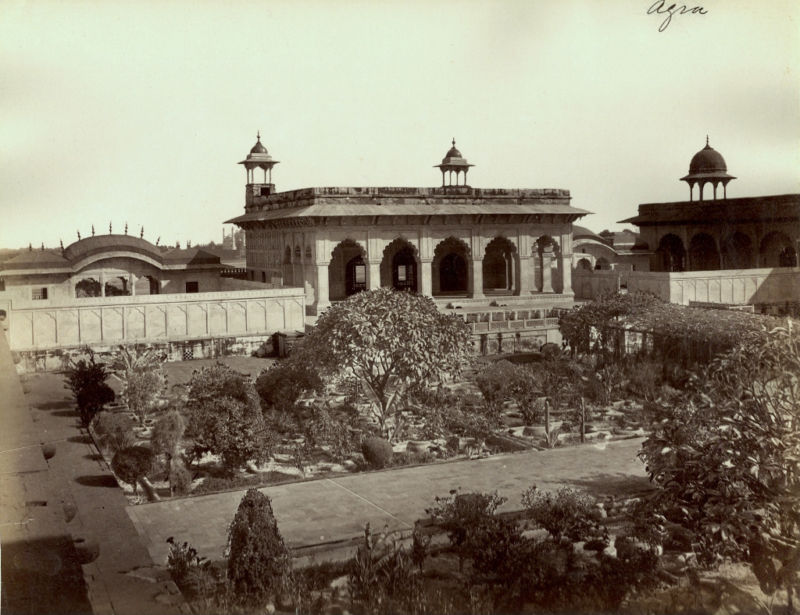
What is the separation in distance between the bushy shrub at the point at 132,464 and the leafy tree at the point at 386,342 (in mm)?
3875

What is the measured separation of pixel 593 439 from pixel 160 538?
8.17 metres

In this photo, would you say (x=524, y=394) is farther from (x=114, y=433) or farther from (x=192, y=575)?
(x=192, y=575)

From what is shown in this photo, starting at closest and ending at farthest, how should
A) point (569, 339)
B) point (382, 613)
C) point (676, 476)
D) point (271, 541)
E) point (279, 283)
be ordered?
1. point (382, 613)
2. point (271, 541)
3. point (676, 476)
4. point (569, 339)
5. point (279, 283)

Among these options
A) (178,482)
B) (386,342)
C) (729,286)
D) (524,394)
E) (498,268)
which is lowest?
(178,482)

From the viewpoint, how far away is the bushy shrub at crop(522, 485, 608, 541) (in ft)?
28.8

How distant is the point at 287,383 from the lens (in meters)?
15.5

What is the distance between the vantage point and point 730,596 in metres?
8.07

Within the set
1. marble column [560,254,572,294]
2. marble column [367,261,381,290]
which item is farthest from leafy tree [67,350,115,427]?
marble column [560,254,572,294]

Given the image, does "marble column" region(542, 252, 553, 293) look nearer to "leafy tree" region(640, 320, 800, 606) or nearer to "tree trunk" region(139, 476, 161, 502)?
"tree trunk" region(139, 476, 161, 502)

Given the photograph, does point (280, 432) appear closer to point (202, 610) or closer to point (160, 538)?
point (160, 538)

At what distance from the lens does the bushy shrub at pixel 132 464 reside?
39.5ft

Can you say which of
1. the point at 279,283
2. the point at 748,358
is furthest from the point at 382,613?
the point at 279,283

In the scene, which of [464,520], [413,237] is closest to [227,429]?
[464,520]

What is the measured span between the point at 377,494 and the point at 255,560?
375 cm
